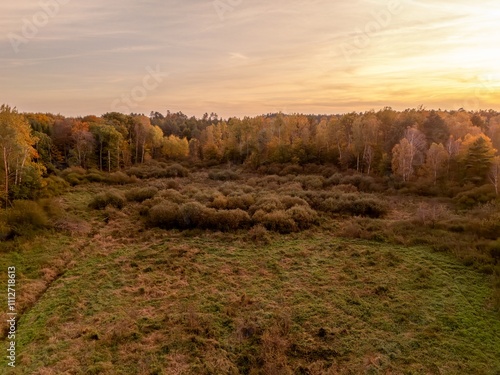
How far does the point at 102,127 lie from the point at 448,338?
190 feet

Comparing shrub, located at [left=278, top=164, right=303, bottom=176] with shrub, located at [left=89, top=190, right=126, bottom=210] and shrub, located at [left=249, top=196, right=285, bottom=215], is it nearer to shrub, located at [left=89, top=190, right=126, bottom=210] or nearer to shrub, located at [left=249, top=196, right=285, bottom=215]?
shrub, located at [left=249, top=196, right=285, bottom=215]

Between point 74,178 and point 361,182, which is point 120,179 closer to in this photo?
point 74,178

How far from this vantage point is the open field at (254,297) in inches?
479

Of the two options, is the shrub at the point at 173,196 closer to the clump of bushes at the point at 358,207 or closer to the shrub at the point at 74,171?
the clump of bushes at the point at 358,207

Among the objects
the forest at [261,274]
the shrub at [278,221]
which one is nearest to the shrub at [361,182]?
the forest at [261,274]

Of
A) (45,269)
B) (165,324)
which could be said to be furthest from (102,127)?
(165,324)

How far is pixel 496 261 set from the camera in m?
19.4

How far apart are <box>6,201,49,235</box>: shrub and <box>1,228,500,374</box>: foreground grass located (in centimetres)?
603

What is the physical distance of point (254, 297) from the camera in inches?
653

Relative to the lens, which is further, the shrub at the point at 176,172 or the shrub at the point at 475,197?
the shrub at the point at 176,172

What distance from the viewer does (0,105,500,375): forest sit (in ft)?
40.7

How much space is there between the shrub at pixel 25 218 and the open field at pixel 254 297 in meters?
0.76

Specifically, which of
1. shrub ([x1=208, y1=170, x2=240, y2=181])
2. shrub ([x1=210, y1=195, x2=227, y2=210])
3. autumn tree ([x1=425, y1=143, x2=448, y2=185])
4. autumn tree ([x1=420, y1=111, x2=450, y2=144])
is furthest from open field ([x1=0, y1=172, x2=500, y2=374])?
autumn tree ([x1=420, y1=111, x2=450, y2=144])

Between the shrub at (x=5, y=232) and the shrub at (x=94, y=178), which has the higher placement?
the shrub at (x=94, y=178)
